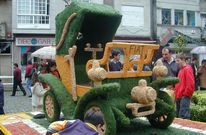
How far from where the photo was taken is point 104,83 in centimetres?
575

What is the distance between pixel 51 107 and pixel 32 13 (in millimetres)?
18576

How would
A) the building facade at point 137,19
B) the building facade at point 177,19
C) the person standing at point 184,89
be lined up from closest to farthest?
1. the person standing at point 184,89
2. the building facade at point 137,19
3. the building facade at point 177,19

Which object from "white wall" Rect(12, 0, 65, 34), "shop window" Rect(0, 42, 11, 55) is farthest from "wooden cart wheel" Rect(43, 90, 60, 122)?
"white wall" Rect(12, 0, 65, 34)

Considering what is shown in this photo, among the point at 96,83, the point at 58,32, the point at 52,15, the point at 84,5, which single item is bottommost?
the point at 96,83

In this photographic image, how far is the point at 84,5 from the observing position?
628 centimetres

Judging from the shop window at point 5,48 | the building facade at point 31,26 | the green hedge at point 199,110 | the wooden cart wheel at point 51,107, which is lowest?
the green hedge at point 199,110

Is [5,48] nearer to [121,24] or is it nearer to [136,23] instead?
[121,24]

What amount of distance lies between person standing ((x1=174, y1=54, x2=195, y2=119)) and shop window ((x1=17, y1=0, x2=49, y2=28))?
56.6 ft

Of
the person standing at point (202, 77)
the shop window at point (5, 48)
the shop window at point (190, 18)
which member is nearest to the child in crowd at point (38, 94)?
the person standing at point (202, 77)

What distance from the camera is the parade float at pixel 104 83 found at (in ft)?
18.0

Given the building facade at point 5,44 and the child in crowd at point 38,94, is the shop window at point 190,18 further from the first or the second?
the child in crowd at point 38,94

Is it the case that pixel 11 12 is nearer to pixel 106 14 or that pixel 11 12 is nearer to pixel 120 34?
pixel 120 34

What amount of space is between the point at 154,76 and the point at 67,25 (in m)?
1.76

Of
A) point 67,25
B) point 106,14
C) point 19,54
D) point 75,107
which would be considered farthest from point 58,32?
point 19,54
